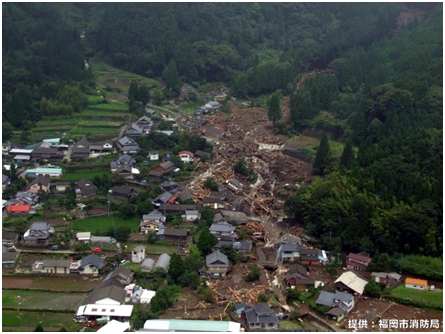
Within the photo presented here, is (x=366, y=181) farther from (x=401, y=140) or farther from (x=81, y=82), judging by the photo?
(x=81, y=82)

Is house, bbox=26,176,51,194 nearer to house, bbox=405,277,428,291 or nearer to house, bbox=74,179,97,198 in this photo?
house, bbox=74,179,97,198

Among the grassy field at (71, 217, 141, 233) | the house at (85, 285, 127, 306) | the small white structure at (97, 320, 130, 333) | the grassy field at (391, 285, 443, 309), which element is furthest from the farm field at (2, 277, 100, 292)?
the grassy field at (391, 285, 443, 309)

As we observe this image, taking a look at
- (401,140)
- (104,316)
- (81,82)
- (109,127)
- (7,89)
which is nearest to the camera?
(104,316)

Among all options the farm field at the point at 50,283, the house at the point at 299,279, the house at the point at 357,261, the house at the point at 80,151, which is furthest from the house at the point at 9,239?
the house at the point at 357,261

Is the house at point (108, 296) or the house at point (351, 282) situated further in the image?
the house at point (351, 282)

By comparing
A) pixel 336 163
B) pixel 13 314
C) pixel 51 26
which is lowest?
pixel 13 314

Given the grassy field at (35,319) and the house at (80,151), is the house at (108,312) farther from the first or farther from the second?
the house at (80,151)

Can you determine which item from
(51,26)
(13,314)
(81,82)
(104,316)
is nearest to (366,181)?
(104,316)
